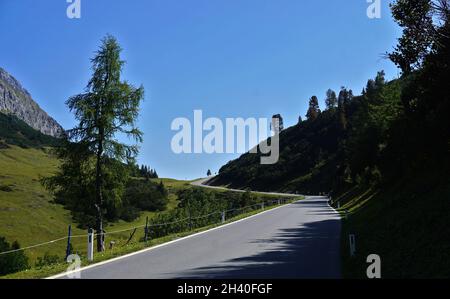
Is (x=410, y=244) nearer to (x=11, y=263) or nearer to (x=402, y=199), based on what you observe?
(x=402, y=199)

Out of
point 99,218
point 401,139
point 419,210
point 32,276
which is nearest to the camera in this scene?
point 32,276

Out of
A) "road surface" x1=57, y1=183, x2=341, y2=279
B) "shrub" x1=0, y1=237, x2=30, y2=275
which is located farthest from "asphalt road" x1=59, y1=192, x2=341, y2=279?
"shrub" x1=0, y1=237, x2=30, y2=275

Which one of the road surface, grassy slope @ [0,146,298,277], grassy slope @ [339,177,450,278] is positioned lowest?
grassy slope @ [0,146,298,277]

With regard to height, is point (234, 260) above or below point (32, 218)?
above

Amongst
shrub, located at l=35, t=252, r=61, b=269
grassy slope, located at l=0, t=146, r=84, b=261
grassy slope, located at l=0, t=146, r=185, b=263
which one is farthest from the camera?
grassy slope, located at l=0, t=146, r=84, b=261

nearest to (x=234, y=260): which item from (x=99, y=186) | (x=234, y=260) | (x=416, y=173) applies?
(x=234, y=260)

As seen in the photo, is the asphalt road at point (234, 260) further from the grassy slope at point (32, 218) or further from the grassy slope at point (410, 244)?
the grassy slope at point (32, 218)

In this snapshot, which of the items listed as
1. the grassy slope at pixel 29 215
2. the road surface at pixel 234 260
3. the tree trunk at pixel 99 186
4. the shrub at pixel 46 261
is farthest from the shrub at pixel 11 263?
the road surface at pixel 234 260

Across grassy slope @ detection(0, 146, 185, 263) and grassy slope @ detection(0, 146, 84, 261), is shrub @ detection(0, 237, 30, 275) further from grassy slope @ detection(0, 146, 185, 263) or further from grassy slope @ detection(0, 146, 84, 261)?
grassy slope @ detection(0, 146, 185, 263)

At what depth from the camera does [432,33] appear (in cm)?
1781
